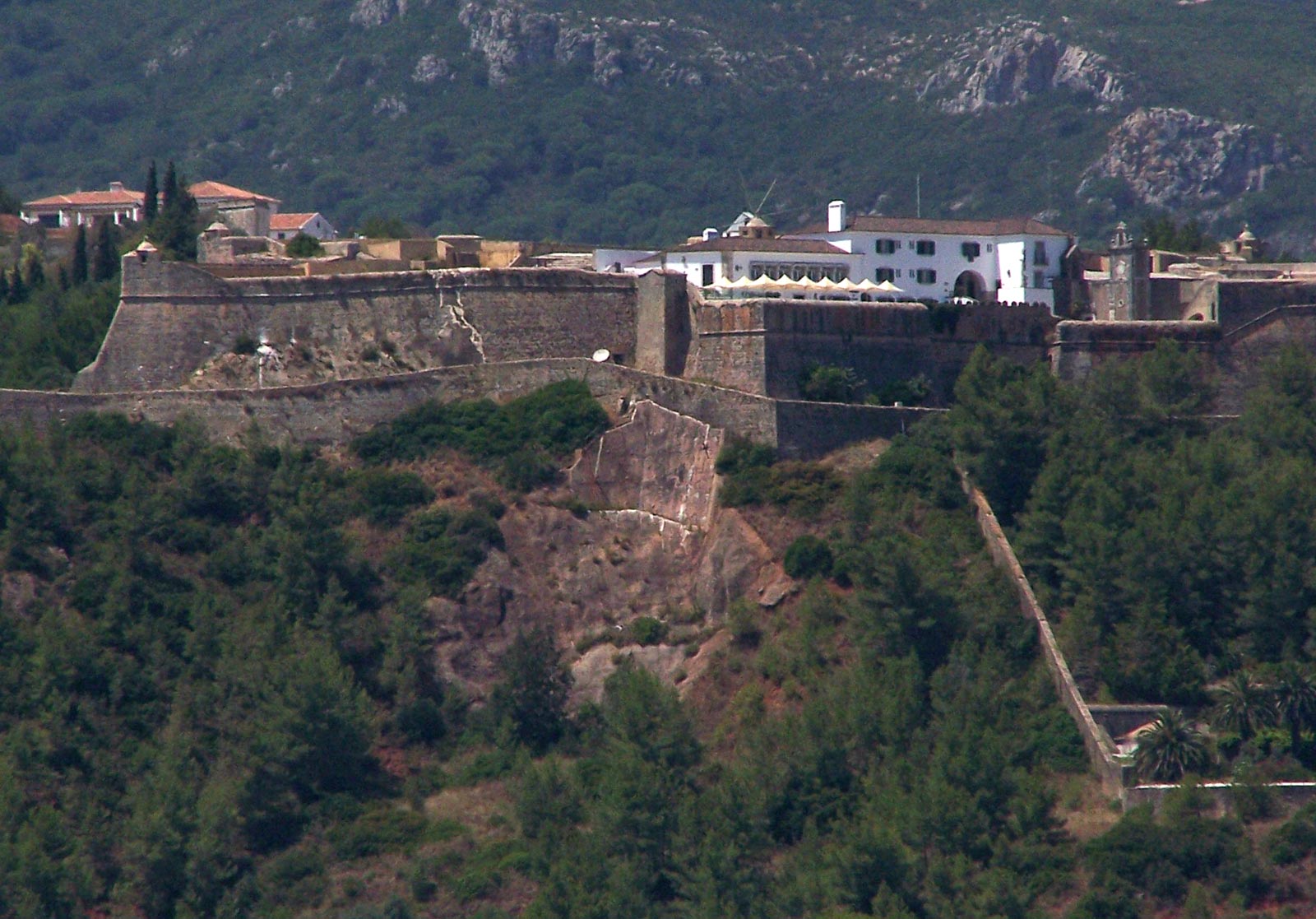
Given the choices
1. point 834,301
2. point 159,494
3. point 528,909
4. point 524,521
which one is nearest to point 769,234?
point 834,301

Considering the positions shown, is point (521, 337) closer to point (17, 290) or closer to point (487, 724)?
point (487, 724)

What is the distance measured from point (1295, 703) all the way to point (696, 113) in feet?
270

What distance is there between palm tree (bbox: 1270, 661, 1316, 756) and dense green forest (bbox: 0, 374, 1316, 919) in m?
2.42

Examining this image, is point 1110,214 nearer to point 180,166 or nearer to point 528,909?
point 180,166

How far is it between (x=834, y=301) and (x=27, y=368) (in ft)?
67.4

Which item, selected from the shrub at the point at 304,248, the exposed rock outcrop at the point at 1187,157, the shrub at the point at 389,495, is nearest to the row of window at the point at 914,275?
the shrub at the point at 389,495

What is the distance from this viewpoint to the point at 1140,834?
6259 cm

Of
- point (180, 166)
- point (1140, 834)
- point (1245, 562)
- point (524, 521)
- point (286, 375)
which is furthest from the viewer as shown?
point (180, 166)

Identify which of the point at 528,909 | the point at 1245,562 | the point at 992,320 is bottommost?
the point at 528,909

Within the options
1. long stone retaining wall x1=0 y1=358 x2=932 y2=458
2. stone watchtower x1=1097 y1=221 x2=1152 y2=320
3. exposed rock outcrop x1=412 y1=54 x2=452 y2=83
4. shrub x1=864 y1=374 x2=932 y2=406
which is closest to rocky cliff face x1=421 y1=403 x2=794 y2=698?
long stone retaining wall x1=0 y1=358 x2=932 y2=458

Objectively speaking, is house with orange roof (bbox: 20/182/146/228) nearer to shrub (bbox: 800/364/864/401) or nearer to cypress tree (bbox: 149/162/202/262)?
cypress tree (bbox: 149/162/202/262)

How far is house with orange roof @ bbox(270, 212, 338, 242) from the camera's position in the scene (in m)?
97.5

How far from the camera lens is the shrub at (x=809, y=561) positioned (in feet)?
233

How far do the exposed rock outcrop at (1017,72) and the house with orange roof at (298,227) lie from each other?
45.1 meters
